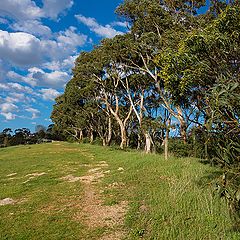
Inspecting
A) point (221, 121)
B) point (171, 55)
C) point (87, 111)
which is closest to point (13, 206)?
point (171, 55)

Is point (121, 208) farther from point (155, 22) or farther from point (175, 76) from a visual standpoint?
point (155, 22)

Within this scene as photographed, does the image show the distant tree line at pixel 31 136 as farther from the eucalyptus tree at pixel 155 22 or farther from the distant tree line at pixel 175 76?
the eucalyptus tree at pixel 155 22

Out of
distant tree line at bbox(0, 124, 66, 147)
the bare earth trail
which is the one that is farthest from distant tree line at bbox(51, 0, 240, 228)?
distant tree line at bbox(0, 124, 66, 147)

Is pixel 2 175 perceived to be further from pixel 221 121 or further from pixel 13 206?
pixel 221 121

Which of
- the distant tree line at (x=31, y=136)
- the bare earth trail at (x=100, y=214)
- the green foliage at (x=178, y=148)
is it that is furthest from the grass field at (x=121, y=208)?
the distant tree line at (x=31, y=136)

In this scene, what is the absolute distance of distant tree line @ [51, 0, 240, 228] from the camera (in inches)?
164

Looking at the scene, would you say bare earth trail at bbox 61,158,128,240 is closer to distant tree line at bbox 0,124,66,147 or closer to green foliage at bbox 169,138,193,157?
green foliage at bbox 169,138,193,157

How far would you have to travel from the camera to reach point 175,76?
8789 mm

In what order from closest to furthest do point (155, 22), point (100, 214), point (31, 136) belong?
point (100, 214) < point (155, 22) < point (31, 136)

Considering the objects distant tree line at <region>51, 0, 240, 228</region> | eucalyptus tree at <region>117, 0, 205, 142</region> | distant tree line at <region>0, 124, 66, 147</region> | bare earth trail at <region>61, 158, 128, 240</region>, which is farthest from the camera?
distant tree line at <region>0, 124, 66, 147</region>

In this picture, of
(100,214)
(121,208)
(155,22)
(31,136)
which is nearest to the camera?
(100,214)

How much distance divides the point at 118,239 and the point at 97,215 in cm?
160

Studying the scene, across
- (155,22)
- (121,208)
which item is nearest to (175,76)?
(121,208)

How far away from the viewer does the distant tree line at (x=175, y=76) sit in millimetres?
4176
